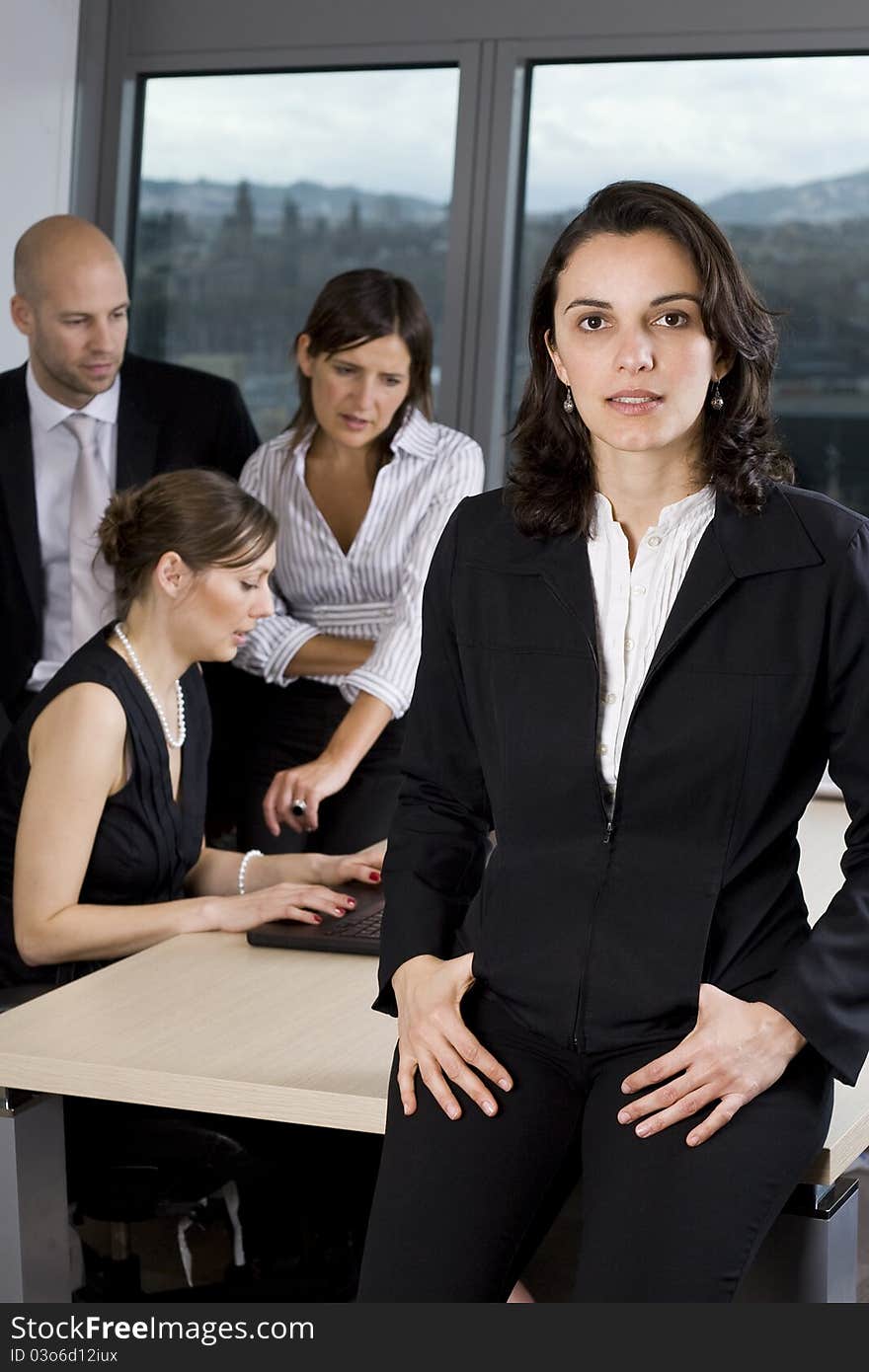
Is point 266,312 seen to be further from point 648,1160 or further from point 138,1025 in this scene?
point 648,1160

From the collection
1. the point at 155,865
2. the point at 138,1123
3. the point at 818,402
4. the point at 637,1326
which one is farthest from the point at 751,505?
the point at 818,402

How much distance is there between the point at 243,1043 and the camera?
5.98ft

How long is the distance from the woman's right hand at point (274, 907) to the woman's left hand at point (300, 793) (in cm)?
62

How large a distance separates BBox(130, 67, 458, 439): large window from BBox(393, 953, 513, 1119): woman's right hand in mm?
2668

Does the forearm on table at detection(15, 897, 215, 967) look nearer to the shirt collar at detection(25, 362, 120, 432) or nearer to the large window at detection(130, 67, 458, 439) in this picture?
the shirt collar at detection(25, 362, 120, 432)

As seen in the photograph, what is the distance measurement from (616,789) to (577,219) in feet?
1.74

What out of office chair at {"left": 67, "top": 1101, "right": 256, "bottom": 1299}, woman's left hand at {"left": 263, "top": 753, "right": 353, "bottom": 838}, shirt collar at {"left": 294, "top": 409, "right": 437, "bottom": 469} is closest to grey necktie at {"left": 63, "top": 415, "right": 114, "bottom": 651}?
shirt collar at {"left": 294, "top": 409, "right": 437, "bottom": 469}

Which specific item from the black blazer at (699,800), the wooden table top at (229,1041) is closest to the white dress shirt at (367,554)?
the wooden table top at (229,1041)

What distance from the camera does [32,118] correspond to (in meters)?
4.10

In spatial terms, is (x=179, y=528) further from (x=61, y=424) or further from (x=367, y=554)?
(x=61, y=424)

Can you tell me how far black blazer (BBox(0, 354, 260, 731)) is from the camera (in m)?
3.40

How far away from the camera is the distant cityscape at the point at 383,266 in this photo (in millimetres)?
3904

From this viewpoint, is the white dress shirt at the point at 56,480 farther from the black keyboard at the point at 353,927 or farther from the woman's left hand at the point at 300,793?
the black keyboard at the point at 353,927

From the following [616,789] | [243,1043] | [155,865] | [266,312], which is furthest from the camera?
[266,312]
